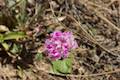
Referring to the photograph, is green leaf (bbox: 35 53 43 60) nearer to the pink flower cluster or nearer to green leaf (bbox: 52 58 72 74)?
green leaf (bbox: 52 58 72 74)

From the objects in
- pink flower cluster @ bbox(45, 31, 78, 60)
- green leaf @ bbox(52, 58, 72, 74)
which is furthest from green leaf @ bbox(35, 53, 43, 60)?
pink flower cluster @ bbox(45, 31, 78, 60)

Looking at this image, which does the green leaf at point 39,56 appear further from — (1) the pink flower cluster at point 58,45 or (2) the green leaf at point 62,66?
(1) the pink flower cluster at point 58,45

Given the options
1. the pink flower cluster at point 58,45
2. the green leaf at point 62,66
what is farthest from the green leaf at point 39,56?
the pink flower cluster at point 58,45

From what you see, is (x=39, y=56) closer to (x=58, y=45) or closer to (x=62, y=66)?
(x=62, y=66)

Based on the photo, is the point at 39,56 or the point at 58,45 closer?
the point at 58,45

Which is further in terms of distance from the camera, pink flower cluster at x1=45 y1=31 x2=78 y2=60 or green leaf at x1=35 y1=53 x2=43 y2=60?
green leaf at x1=35 y1=53 x2=43 y2=60

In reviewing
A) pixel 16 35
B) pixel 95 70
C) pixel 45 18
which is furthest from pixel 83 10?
pixel 16 35

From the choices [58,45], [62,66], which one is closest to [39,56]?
[62,66]

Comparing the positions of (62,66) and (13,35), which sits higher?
(13,35)

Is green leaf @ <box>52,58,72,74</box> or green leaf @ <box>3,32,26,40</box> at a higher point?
green leaf @ <box>3,32,26,40</box>

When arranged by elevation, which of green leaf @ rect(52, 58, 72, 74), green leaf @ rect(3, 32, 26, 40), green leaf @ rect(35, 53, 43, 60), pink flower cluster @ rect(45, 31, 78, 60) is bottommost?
green leaf @ rect(52, 58, 72, 74)
